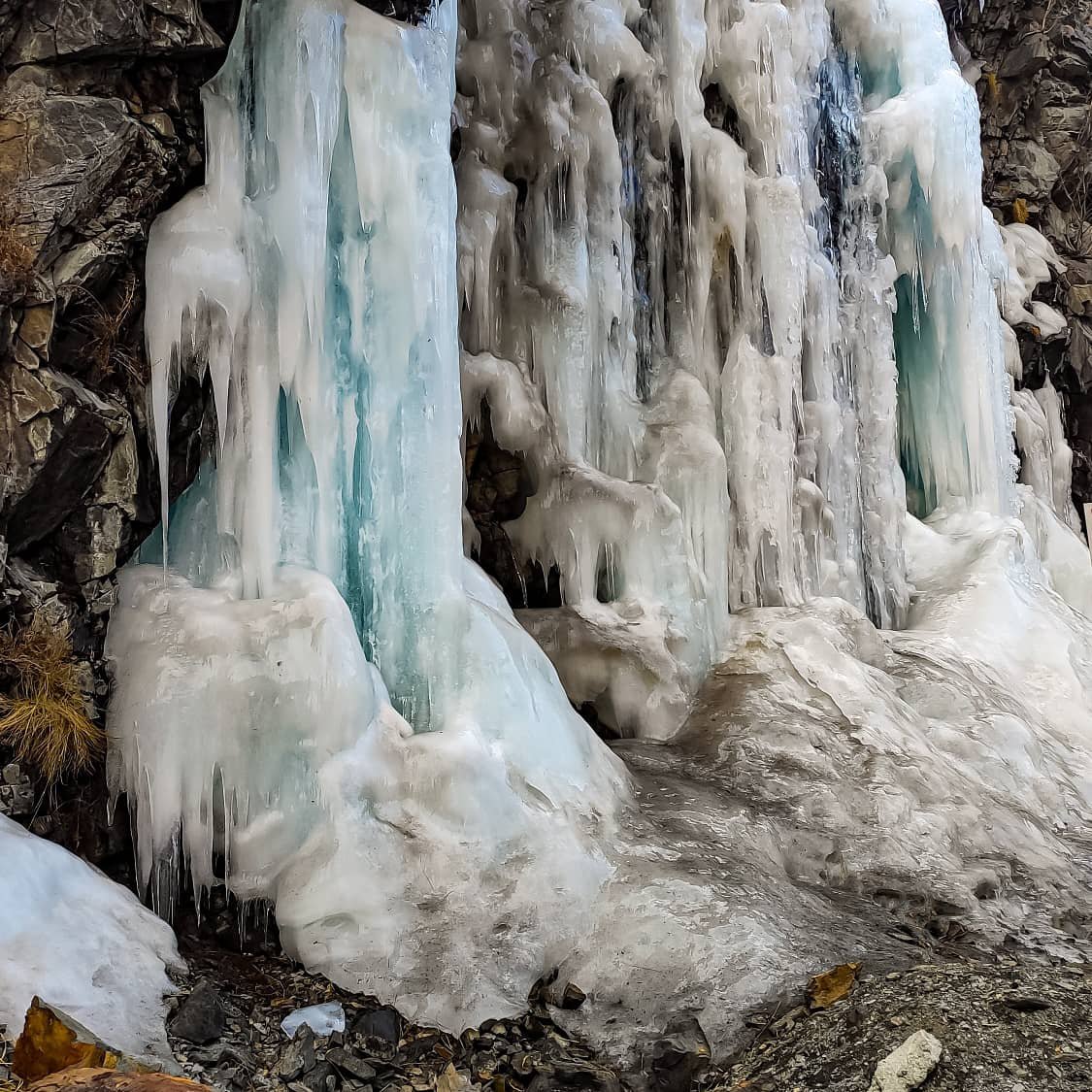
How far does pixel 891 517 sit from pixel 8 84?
6.79 meters

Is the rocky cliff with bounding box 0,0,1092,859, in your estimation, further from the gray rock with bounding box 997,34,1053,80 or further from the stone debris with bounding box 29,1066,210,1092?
the gray rock with bounding box 997,34,1053,80

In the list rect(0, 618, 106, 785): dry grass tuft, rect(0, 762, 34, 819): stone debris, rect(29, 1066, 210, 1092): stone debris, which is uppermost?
rect(0, 618, 106, 785): dry grass tuft

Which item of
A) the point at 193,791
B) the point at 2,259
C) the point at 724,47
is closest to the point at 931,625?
the point at 724,47

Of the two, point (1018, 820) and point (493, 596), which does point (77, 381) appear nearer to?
point (493, 596)

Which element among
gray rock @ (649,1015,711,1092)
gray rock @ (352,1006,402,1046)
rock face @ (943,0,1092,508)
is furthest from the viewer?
rock face @ (943,0,1092,508)

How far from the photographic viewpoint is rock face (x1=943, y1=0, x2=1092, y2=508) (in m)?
12.3

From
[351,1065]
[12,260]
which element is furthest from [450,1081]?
[12,260]

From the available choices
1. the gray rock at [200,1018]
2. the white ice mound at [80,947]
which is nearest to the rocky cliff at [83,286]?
the white ice mound at [80,947]

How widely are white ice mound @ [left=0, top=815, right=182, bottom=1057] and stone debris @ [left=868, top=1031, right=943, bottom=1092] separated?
2.10 m

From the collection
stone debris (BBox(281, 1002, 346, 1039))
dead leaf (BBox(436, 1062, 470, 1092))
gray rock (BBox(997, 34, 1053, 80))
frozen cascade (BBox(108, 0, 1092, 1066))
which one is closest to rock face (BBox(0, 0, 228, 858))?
frozen cascade (BBox(108, 0, 1092, 1066))

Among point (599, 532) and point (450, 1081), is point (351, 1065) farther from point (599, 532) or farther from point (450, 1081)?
point (599, 532)

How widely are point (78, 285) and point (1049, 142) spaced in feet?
38.7

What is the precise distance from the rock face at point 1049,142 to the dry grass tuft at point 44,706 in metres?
10.6

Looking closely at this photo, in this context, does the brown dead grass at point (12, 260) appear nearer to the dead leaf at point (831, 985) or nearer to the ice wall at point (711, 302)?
the ice wall at point (711, 302)
